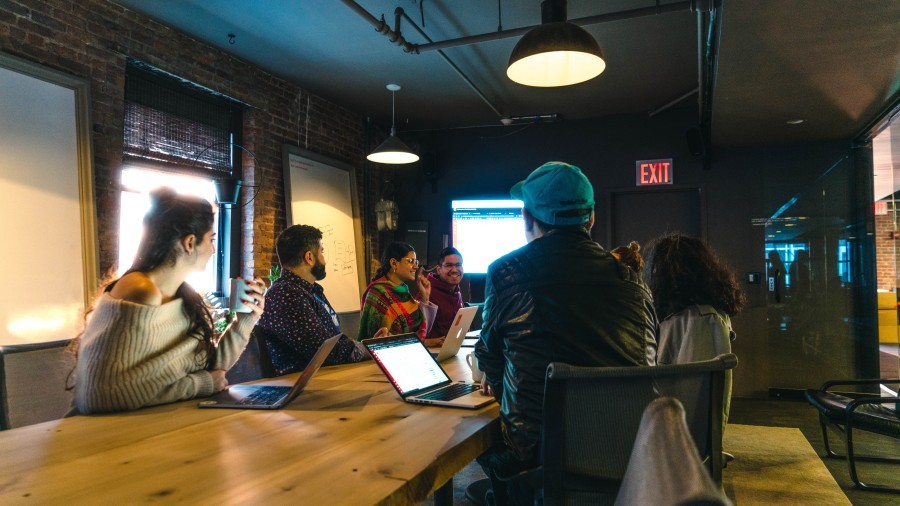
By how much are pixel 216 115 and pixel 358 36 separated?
1390mm

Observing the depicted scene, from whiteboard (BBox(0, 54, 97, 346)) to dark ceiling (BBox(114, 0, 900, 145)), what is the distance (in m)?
0.92

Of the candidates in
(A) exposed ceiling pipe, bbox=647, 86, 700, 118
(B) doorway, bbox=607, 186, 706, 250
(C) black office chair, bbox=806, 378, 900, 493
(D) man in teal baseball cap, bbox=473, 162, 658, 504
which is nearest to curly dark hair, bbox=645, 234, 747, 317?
(D) man in teal baseball cap, bbox=473, 162, 658, 504

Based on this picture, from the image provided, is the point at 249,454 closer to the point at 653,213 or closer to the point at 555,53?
the point at 555,53

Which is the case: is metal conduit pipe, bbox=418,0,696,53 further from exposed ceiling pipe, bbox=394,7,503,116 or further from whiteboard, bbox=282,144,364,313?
whiteboard, bbox=282,144,364,313

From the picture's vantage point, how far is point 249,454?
3.95 feet

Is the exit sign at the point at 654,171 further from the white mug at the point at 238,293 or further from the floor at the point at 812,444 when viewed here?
the white mug at the point at 238,293

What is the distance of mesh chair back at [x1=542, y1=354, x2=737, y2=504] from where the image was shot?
1208 millimetres

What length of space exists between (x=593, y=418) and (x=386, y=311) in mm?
2221

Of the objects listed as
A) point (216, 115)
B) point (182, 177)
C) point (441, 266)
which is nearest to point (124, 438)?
point (441, 266)

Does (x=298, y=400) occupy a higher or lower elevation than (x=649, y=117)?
lower

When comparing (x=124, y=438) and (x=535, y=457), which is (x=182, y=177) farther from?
(x=535, y=457)

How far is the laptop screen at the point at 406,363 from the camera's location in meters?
1.82

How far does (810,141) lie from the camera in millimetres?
5617

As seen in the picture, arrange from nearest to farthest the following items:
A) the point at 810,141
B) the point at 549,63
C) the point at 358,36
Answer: the point at 549,63 < the point at 358,36 < the point at 810,141
